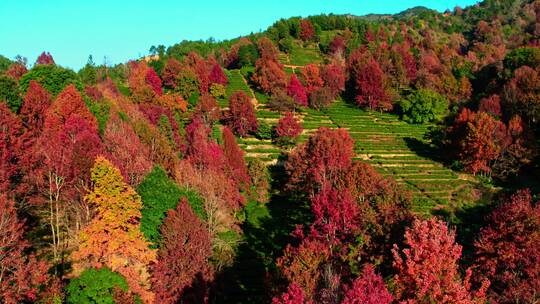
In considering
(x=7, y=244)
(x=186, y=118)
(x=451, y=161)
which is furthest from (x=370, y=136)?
(x=7, y=244)

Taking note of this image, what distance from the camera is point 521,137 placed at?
80.5m

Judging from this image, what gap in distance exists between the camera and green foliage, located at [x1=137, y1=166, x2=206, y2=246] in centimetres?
4016

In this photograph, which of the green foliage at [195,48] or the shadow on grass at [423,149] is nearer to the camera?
the shadow on grass at [423,149]

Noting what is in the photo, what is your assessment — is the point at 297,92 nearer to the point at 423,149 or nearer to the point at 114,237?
the point at 423,149

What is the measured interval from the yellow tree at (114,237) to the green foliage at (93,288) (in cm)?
296

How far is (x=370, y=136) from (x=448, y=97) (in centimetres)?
4008

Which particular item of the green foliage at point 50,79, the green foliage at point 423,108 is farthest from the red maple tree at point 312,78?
the green foliage at point 50,79

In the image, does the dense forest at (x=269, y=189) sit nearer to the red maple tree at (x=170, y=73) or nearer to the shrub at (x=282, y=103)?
the shrub at (x=282, y=103)

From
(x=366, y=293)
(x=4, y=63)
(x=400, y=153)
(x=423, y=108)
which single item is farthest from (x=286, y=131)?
(x=4, y=63)

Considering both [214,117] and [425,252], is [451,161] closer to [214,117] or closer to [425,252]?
[214,117]

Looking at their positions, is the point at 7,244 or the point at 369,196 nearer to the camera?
the point at 7,244

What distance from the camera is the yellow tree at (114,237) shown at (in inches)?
1344

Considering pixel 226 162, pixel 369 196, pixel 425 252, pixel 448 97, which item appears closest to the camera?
pixel 425 252

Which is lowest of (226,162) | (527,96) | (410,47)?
(226,162)
